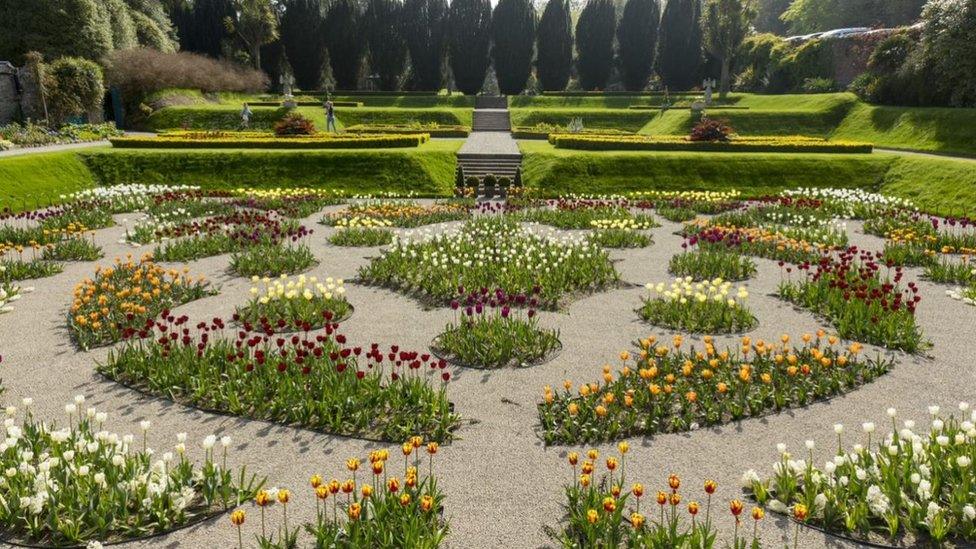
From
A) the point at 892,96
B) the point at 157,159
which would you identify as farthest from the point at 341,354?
the point at 892,96

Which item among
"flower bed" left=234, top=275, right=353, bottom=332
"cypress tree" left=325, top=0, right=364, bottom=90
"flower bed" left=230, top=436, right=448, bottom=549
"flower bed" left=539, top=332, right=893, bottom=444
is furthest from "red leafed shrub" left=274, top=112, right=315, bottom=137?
"flower bed" left=230, top=436, right=448, bottom=549

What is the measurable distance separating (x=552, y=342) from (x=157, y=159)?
2353 centimetres

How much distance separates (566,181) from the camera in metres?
25.9

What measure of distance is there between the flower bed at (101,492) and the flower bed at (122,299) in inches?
146

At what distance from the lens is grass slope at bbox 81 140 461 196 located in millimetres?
25875

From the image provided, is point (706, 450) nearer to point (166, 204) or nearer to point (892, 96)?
point (166, 204)

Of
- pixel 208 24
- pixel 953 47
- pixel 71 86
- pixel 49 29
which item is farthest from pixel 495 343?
pixel 208 24

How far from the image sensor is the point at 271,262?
13.5m

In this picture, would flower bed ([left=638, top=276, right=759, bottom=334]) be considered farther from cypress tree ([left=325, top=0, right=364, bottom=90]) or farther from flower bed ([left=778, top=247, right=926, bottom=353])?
cypress tree ([left=325, top=0, right=364, bottom=90])

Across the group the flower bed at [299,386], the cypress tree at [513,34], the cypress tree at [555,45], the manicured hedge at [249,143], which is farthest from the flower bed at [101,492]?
the cypress tree at [555,45]

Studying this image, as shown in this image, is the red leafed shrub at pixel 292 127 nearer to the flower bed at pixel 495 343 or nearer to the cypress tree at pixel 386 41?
the flower bed at pixel 495 343

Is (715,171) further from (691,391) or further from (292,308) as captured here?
(691,391)

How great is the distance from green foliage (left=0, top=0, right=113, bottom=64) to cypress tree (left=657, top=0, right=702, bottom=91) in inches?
1873

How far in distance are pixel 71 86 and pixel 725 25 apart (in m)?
47.5
